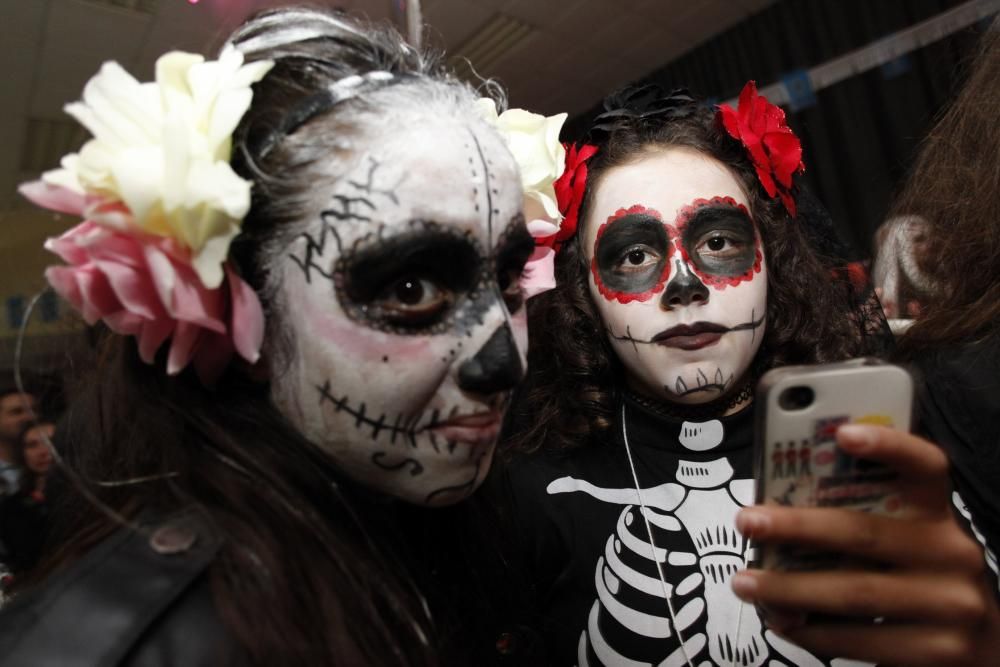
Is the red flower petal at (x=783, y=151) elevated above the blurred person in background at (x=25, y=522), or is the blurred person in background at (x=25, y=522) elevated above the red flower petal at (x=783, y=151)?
the red flower petal at (x=783, y=151)

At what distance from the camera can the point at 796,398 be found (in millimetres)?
552

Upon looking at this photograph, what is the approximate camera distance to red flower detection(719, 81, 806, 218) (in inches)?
47.7

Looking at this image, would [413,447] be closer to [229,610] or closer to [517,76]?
[229,610]

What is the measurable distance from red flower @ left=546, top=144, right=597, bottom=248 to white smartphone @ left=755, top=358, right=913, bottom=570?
0.69 metres

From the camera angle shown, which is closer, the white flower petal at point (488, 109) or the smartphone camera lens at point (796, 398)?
the smartphone camera lens at point (796, 398)

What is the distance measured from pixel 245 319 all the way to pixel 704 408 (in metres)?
0.79

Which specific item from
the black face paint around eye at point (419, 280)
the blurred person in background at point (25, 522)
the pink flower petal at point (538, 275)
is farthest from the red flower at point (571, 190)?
the blurred person in background at point (25, 522)

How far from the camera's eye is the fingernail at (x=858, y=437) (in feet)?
1.65

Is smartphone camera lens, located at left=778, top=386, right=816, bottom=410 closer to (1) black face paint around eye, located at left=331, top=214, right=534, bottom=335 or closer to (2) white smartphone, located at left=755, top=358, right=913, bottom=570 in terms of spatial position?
(2) white smartphone, located at left=755, top=358, right=913, bottom=570

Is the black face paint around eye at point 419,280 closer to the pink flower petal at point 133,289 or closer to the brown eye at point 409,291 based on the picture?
the brown eye at point 409,291

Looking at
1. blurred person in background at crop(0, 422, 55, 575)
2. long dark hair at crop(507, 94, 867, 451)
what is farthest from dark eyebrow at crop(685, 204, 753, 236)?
blurred person in background at crop(0, 422, 55, 575)

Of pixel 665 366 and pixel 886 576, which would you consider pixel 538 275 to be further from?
pixel 886 576

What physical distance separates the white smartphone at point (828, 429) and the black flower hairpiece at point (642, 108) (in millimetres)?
816

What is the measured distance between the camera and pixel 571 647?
3.48 feet
